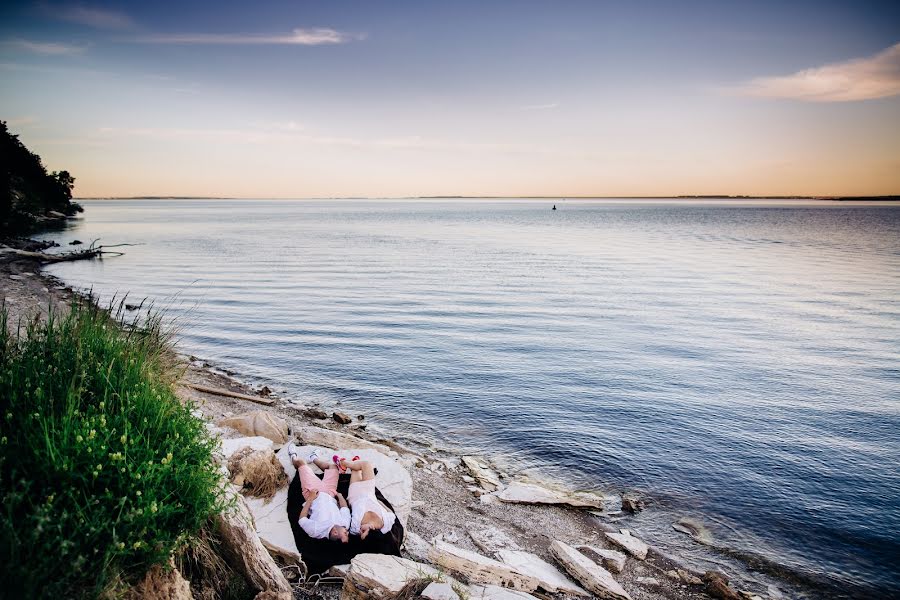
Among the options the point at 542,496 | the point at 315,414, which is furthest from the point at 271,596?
the point at 315,414

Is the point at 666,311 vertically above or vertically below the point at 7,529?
below

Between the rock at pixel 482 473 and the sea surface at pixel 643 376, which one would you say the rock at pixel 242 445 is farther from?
the sea surface at pixel 643 376

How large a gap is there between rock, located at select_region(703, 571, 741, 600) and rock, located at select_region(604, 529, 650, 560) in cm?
99

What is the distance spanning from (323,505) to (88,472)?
11.0 feet

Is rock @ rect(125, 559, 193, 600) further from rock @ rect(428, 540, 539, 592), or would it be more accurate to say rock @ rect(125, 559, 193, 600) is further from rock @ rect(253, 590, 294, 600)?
rock @ rect(428, 540, 539, 592)

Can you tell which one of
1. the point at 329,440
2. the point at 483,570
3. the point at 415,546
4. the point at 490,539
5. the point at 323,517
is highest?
the point at 323,517

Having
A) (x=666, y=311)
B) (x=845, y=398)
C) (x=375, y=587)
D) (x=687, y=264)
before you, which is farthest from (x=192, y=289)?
(x=687, y=264)

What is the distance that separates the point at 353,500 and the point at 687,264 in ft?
154

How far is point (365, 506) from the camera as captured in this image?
7359 mm

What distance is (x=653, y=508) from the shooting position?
10.2 metres

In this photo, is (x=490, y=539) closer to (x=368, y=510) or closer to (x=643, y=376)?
(x=368, y=510)

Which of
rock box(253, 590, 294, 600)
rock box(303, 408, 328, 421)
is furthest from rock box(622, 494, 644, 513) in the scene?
rock box(303, 408, 328, 421)

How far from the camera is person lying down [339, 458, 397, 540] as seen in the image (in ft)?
23.2

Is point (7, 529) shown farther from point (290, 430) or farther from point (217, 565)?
point (290, 430)
